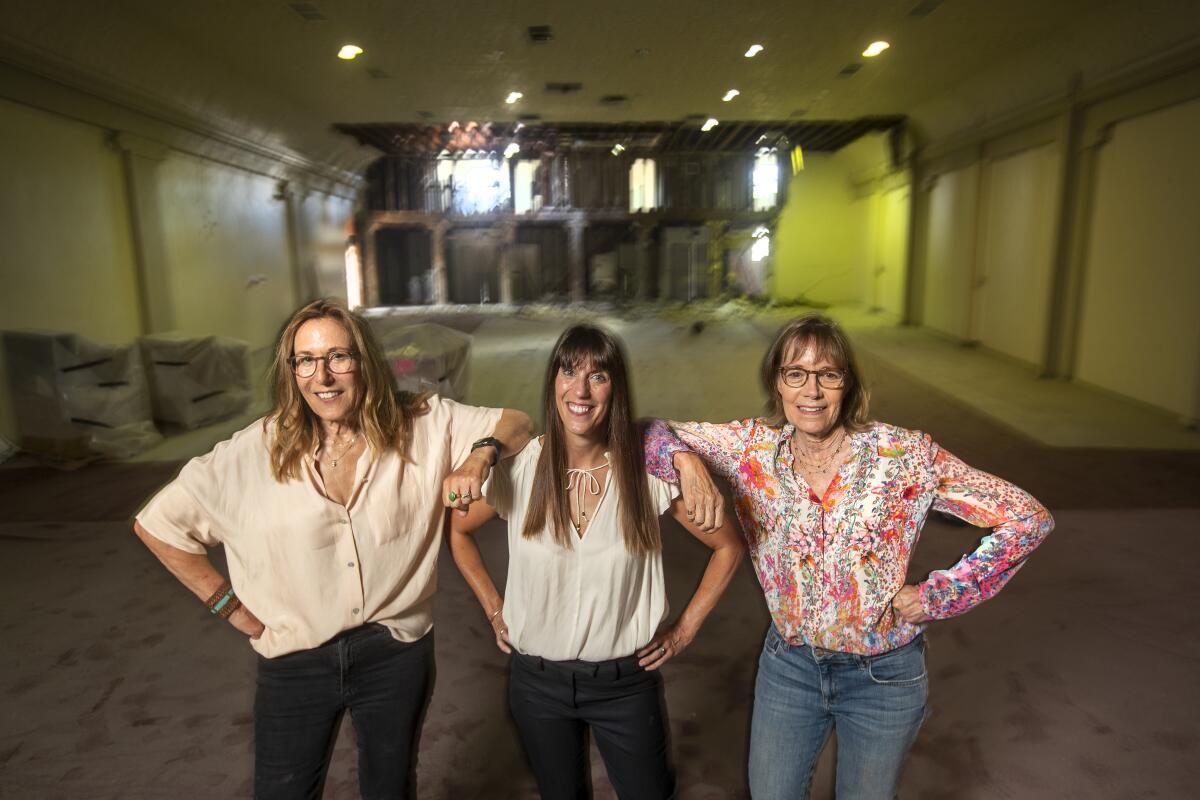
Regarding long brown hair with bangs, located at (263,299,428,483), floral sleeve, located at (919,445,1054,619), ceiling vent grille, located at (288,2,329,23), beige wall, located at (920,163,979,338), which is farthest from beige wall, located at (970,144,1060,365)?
long brown hair with bangs, located at (263,299,428,483)

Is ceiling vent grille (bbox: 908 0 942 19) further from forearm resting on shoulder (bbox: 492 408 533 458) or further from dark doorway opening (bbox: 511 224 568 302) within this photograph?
dark doorway opening (bbox: 511 224 568 302)

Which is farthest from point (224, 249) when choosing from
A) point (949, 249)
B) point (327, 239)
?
point (949, 249)

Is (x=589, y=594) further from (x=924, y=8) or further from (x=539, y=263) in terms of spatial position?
(x=539, y=263)

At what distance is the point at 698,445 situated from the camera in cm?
228

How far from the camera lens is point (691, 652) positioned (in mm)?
4082

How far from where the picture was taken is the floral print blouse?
2029 millimetres

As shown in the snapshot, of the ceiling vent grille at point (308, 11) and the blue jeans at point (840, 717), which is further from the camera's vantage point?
the ceiling vent grille at point (308, 11)

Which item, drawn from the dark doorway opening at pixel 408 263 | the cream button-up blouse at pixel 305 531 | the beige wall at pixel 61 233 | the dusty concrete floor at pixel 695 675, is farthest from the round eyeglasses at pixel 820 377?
the dark doorway opening at pixel 408 263

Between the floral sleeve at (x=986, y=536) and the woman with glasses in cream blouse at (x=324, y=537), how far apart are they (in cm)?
114

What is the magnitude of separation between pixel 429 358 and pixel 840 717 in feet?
21.8

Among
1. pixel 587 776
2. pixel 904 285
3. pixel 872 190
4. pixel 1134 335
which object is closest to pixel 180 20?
pixel 587 776

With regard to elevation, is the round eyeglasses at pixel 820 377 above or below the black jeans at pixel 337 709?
above

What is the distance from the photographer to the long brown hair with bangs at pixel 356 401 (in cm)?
216

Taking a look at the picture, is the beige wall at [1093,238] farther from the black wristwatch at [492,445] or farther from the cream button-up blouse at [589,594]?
the black wristwatch at [492,445]
